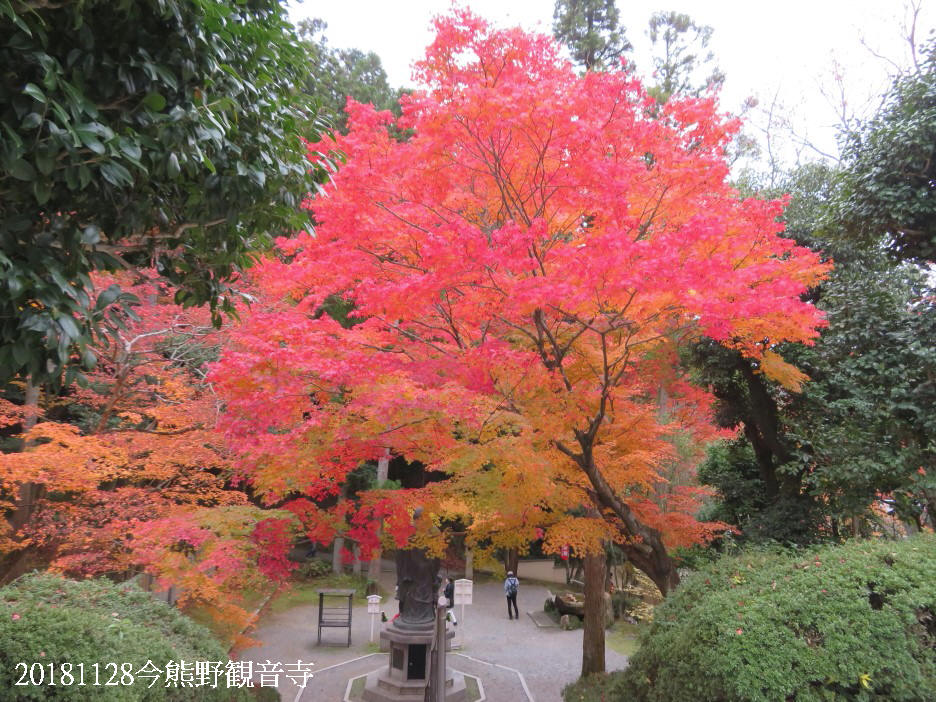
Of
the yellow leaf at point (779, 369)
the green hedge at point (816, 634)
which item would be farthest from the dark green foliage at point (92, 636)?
the yellow leaf at point (779, 369)

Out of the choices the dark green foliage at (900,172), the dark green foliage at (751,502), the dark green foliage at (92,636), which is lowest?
the dark green foliage at (92,636)

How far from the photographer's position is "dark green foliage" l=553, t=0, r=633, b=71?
19.4m

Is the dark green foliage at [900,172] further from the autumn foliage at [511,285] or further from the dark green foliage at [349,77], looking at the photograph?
the dark green foliage at [349,77]

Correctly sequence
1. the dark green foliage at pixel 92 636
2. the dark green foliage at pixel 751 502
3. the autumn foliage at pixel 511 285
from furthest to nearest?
the dark green foliage at pixel 751 502 < the autumn foliage at pixel 511 285 < the dark green foliage at pixel 92 636

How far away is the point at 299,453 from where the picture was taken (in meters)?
7.38

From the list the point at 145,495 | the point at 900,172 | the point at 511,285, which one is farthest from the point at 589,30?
the point at 145,495

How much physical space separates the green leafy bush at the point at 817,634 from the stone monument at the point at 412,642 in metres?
6.28

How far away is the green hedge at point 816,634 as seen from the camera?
4.56 metres

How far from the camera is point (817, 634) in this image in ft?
15.7

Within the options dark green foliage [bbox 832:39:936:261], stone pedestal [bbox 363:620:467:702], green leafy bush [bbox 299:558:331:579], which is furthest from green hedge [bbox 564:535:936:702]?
green leafy bush [bbox 299:558:331:579]

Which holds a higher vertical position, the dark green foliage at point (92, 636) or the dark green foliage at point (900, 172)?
the dark green foliage at point (900, 172)

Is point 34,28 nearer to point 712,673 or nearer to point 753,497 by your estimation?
point 712,673

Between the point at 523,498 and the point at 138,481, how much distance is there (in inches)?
321

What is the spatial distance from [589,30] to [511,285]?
689 inches
